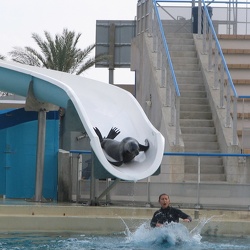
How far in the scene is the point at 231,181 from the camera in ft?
81.7

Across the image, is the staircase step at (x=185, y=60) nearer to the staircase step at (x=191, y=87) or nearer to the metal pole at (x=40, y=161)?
the staircase step at (x=191, y=87)

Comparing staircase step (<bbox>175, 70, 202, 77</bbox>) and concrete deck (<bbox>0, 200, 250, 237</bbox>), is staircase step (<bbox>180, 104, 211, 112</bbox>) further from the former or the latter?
concrete deck (<bbox>0, 200, 250, 237</bbox>)

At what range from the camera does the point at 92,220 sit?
2097 cm

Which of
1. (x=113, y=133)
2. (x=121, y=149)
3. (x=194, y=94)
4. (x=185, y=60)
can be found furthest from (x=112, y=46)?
(x=121, y=149)

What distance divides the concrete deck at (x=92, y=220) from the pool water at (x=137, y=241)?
0.72 m

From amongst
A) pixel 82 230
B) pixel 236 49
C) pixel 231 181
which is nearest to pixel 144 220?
pixel 82 230

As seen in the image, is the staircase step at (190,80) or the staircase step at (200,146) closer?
the staircase step at (200,146)

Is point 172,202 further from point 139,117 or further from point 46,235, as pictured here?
point 46,235

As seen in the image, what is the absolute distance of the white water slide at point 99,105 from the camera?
21078 mm

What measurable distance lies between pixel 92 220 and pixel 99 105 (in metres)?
3.03

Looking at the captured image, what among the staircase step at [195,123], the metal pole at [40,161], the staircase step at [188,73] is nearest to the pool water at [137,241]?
the metal pole at [40,161]

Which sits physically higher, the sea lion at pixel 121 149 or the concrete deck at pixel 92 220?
the sea lion at pixel 121 149

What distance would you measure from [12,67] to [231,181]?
5672 mm

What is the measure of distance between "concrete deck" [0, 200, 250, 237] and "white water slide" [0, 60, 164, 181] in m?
1.00
